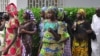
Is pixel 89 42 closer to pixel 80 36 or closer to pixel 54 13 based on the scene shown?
pixel 80 36

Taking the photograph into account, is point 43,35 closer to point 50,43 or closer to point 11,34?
point 50,43

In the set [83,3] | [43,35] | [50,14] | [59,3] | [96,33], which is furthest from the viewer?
[59,3]

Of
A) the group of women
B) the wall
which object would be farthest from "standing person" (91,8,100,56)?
the wall

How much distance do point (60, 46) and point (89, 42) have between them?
1.55 m

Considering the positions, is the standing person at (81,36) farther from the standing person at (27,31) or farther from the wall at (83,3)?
the wall at (83,3)

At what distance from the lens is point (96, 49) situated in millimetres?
9367

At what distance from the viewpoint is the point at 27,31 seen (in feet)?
29.8

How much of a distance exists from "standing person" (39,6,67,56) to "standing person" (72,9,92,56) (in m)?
1.25

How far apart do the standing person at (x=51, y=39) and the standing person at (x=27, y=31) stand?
996mm

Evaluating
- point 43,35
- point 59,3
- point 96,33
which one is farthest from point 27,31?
point 59,3

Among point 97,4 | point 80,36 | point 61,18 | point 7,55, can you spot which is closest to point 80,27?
point 80,36

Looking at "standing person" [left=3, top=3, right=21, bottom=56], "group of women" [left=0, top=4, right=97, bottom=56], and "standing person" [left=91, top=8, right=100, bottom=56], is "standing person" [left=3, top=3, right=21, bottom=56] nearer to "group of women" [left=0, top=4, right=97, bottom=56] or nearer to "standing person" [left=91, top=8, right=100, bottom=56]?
"group of women" [left=0, top=4, right=97, bottom=56]

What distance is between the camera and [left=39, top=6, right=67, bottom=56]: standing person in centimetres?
808

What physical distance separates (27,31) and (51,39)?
1.12 meters
